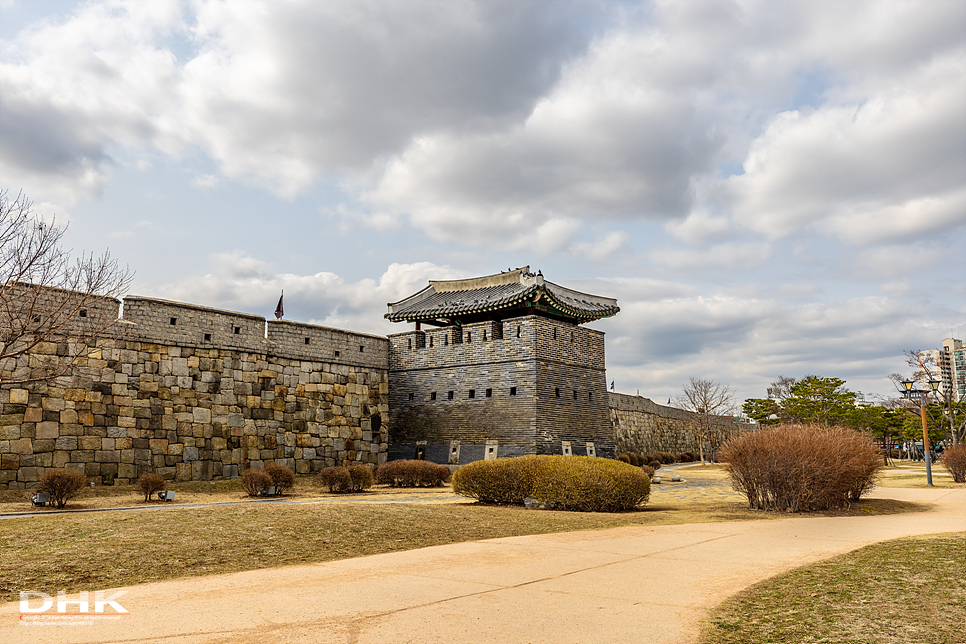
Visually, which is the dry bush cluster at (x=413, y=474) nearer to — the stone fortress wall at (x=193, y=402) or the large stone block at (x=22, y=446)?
the stone fortress wall at (x=193, y=402)

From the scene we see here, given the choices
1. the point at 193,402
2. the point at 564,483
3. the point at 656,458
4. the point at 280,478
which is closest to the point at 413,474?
the point at 280,478

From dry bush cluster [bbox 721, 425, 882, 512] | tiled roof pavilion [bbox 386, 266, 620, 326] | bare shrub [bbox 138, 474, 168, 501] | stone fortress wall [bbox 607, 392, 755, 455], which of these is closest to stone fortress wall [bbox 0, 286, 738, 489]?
tiled roof pavilion [bbox 386, 266, 620, 326]

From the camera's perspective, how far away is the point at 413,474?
21.0m

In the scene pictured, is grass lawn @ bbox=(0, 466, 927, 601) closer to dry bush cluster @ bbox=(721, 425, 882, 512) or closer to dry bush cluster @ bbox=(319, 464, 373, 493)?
dry bush cluster @ bbox=(721, 425, 882, 512)

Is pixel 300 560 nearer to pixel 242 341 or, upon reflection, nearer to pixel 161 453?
pixel 161 453

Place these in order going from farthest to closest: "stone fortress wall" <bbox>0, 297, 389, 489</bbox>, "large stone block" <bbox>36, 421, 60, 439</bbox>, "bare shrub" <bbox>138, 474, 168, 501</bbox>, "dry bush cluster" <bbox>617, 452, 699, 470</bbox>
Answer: "dry bush cluster" <bbox>617, 452, 699, 470</bbox>
"stone fortress wall" <bbox>0, 297, 389, 489</bbox>
"large stone block" <bbox>36, 421, 60, 439</bbox>
"bare shrub" <bbox>138, 474, 168, 501</bbox>

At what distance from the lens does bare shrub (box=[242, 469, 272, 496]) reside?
16828 mm

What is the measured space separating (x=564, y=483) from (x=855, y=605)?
798cm

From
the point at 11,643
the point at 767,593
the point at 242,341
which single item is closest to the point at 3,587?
the point at 11,643

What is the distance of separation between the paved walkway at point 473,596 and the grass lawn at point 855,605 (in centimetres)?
30

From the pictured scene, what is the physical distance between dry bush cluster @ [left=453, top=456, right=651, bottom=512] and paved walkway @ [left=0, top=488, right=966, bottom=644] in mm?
3783

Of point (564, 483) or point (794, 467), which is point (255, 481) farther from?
point (794, 467)

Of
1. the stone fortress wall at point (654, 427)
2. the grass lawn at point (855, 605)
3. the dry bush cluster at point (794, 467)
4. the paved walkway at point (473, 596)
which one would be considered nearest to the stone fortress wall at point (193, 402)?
the paved walkway at point (473, 596)

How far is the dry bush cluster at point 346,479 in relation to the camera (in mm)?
18531
